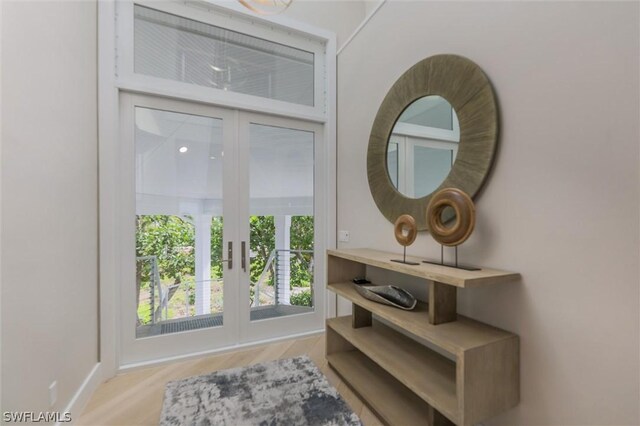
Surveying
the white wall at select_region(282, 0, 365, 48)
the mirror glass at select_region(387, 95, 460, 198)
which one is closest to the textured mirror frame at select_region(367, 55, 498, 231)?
the mirror glass at select_region(387, 95, 460, 198)

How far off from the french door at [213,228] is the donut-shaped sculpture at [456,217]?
5.24 ft

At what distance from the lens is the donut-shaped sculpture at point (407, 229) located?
5.80 ft

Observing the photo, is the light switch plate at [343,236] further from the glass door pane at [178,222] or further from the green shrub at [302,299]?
the glass door pane at [178,222]

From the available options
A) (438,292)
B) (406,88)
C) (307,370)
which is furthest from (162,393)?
(406,88)

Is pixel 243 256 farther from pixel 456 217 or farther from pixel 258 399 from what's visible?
pixel 456 217

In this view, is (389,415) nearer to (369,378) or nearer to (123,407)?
(369,378)

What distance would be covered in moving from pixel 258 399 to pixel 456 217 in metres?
1.72

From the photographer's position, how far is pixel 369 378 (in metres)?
1.99

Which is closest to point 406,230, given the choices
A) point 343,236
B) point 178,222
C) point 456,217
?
point 456,217

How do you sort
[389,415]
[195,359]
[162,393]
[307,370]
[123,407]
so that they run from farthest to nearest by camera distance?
[195,359] → [307,370] → [162,393] → [123,407] → [389,415]

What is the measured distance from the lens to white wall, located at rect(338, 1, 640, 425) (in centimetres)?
104

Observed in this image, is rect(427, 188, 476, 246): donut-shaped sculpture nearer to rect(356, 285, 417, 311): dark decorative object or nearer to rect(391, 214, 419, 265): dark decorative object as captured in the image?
rect(391, 214, 419, 265): dark decorative object

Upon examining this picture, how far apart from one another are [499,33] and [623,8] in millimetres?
501

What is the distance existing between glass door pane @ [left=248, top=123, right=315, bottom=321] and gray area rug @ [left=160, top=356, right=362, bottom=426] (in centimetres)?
72
